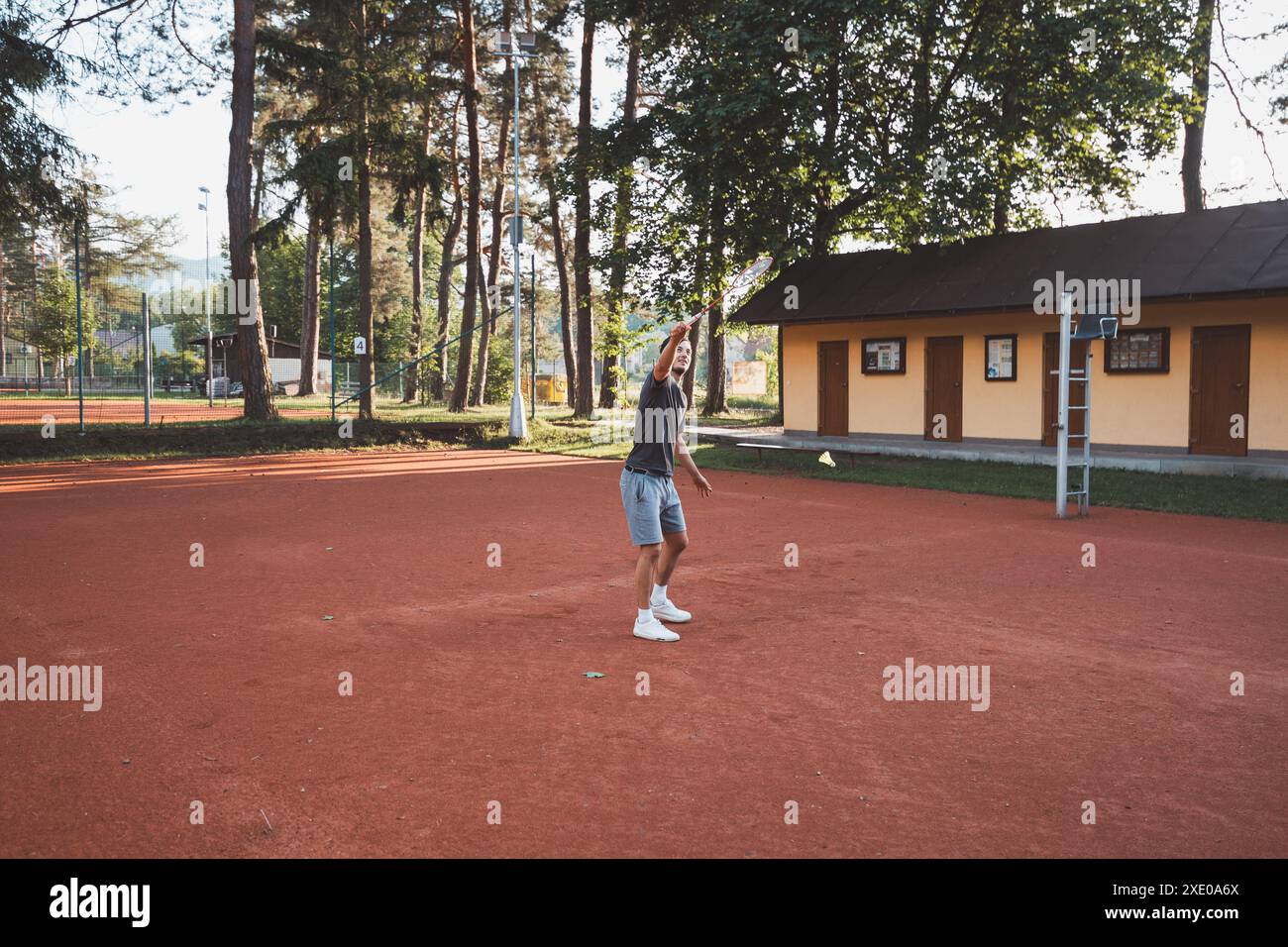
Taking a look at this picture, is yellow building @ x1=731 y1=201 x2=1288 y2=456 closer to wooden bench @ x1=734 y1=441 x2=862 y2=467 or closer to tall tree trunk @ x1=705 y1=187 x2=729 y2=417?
tall tree trunk @ x1=705 y1=187 x2=729 y2=417

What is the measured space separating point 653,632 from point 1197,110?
1003 inches

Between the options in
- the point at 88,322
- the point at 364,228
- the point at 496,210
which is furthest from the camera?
the point at 88,322

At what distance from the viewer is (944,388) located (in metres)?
26.2

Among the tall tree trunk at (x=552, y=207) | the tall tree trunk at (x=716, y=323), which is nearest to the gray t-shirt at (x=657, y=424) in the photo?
the tall tree trunk at (x=716, y=323)

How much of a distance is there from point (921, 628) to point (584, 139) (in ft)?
85.6

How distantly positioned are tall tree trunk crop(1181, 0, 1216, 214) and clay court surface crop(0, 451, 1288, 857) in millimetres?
18171

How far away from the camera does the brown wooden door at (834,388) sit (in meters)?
28.6

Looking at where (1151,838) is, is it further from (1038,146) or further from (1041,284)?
(1038,146)

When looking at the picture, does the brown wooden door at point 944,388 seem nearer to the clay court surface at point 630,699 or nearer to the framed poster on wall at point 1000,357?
the framed poster on wall at point 1000,357

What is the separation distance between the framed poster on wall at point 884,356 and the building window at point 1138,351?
5.44 m

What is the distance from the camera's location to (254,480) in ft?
63.7

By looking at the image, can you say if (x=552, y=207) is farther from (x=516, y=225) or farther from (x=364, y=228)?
(x=516, y=225)

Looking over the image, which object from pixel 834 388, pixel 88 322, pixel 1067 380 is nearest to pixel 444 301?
pixel 88 322
